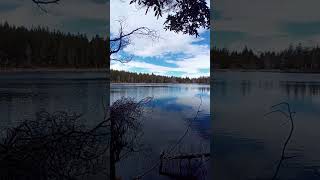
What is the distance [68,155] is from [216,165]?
1.15 meters

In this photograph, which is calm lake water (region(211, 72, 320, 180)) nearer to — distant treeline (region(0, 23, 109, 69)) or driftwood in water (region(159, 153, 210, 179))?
driftwood in water (region(159, 153, 210, 179))

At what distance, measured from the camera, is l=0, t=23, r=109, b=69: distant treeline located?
3662mm

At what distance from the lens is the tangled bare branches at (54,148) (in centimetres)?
354

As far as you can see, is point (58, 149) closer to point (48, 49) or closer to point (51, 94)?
point (51, 94)

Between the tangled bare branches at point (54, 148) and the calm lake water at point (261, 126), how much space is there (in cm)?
94

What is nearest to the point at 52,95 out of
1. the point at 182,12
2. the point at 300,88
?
the point at 182,12

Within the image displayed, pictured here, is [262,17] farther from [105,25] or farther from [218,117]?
[105,25]

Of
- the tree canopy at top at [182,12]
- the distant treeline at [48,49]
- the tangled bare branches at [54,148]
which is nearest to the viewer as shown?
the tangled bare branches at [54,148]

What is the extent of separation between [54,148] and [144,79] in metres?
1.18

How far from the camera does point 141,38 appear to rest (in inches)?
177

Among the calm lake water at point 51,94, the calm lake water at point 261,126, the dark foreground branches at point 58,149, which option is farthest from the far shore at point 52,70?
the calm lake water at point 261,126

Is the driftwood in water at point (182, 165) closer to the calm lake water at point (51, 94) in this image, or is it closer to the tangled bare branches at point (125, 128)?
the tangled bare branches at point (125, 128)

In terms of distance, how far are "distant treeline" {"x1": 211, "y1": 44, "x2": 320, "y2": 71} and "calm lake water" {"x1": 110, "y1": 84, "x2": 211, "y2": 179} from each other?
0.55 metres

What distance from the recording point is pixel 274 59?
12.8 feet
